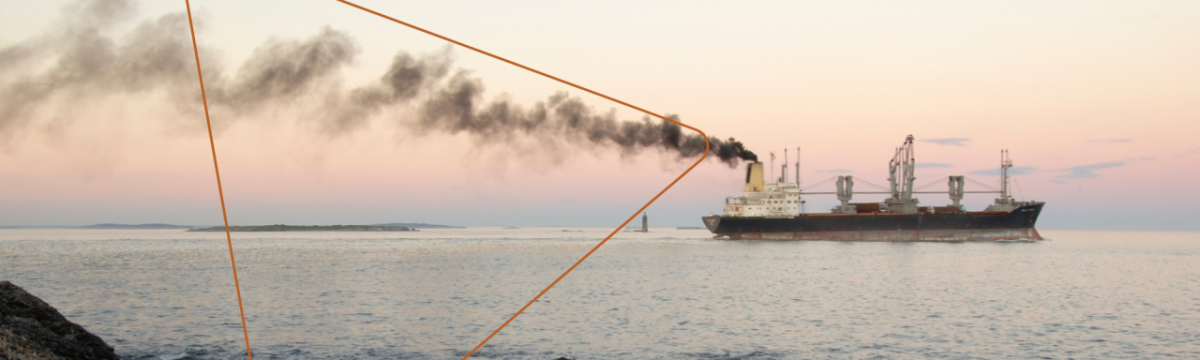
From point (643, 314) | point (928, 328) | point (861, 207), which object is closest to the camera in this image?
point (928, 328)

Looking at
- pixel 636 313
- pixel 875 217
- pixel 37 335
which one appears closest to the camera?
pixel 37 335

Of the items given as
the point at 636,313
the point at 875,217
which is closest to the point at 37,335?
the point at 636,313

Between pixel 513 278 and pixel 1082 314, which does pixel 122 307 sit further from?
pixel 1082 314

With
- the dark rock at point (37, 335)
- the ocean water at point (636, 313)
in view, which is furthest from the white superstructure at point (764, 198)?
the dark rock at point (37, 335)

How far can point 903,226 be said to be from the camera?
74438 millimetres

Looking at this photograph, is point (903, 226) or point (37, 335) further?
point (903, 226)

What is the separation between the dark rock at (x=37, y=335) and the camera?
10.7 metres

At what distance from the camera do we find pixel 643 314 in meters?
21.6

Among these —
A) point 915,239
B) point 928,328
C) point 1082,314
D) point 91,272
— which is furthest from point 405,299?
point 915,239

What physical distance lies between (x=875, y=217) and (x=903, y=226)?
2886 millimetres

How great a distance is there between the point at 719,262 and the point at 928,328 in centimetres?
2897

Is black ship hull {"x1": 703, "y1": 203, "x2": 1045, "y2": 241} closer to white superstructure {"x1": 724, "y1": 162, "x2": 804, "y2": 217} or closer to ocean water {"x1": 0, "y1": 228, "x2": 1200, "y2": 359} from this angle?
white superstructure {"x1": 724, "y1": 162, "x2": 804, "y2": 217}

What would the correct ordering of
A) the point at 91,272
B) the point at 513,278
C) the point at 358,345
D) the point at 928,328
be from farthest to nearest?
1. the point at 91,272
2. the point at 513,278
3. the point at 928,328
4. the point at 358,345

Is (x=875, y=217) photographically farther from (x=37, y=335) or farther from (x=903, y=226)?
(x=37, y=335)
